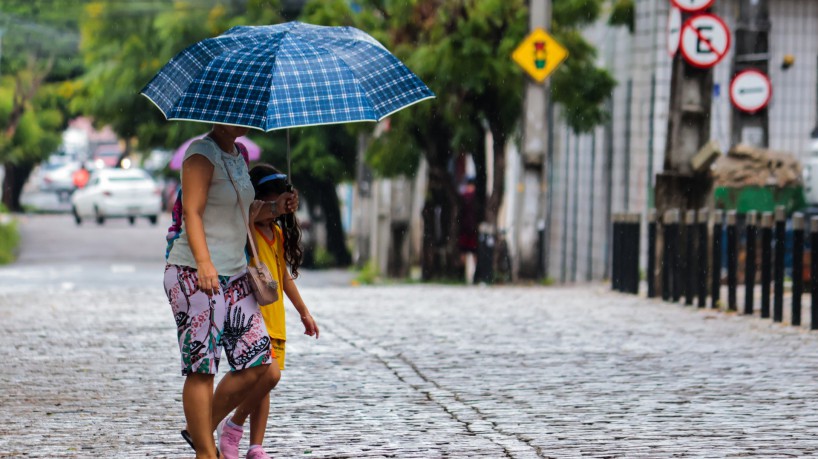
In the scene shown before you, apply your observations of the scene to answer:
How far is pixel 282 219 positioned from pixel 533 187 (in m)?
13.9

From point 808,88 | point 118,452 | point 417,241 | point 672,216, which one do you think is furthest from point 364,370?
point 417,241

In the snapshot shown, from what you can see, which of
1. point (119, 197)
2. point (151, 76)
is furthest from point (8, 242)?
point (119, 197)

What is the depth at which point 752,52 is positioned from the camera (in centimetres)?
1792

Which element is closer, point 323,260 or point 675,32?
point 675,32

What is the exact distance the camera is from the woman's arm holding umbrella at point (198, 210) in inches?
227

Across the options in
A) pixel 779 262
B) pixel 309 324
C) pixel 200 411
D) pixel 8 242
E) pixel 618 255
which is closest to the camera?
pixel 200 411

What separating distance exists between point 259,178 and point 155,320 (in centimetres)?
723

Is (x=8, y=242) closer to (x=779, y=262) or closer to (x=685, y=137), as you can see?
(x=685, y=137)

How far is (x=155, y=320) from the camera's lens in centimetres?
1328

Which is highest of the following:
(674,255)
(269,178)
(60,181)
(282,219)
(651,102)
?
(651,102)

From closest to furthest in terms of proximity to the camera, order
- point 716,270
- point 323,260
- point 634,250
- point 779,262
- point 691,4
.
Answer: point 779,262 → point 716,270 → point 691,4 → point 634,250 → point 323,260

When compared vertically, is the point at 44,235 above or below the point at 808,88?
below

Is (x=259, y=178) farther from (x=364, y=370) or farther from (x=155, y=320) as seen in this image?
(x=155, y=320)

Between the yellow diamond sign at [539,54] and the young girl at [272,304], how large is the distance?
13.1 m
